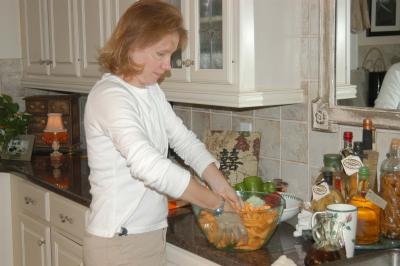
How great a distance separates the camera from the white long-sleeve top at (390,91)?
195 centimetres

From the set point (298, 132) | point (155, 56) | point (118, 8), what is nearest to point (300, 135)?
point (298, 132)

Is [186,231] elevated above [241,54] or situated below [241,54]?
below

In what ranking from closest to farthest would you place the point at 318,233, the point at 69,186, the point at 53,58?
the point at 318,233
the point at 69,186
the point at 53,58

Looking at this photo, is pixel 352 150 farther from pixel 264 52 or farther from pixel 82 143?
pixel 82 143

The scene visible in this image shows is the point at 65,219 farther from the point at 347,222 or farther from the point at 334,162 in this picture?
the point at 347,222

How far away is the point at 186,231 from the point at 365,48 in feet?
2.66

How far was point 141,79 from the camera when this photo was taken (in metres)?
1.90

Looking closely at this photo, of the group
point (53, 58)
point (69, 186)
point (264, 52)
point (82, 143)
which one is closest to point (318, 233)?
point (264, 52)

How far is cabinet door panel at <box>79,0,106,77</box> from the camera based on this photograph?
9.27 feet

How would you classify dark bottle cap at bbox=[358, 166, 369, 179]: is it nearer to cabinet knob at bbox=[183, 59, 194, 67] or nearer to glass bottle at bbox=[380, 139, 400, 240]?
glass bottle at bbox=[380, 139, 400, 240]

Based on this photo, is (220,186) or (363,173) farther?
(220,186)

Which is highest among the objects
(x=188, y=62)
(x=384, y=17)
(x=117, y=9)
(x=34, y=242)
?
(x=117, y=9)

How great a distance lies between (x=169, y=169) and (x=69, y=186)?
1.17 metres

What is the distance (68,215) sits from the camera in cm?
270
